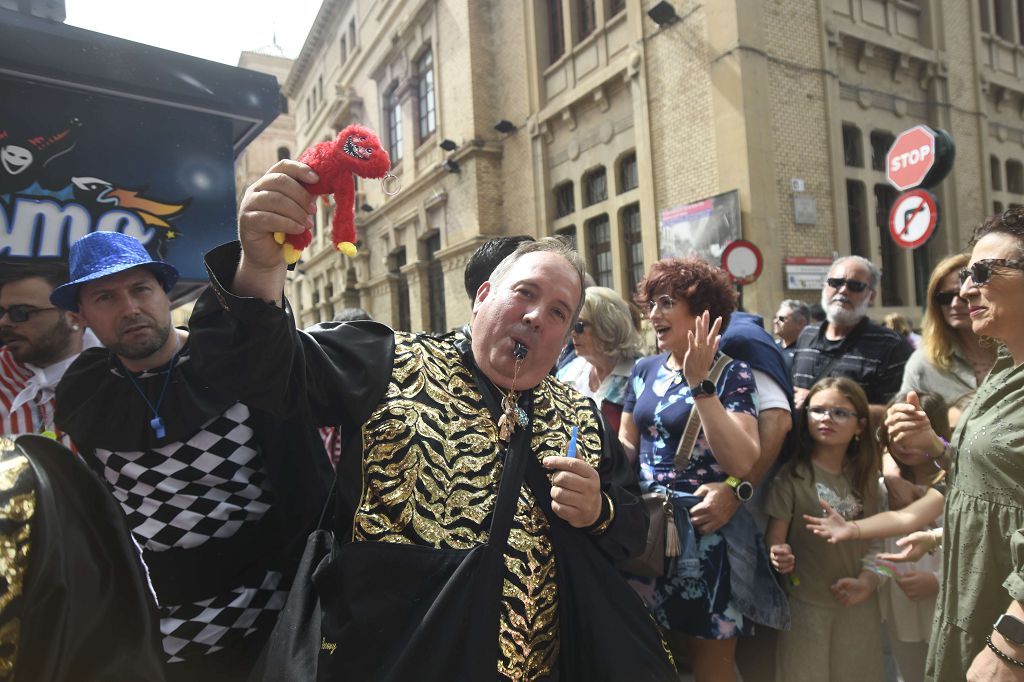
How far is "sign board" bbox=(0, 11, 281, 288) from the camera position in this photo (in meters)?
2.82

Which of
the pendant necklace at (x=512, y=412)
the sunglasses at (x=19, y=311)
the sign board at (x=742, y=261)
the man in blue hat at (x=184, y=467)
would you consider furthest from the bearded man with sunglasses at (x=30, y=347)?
the sign board at (x=742, y=261)

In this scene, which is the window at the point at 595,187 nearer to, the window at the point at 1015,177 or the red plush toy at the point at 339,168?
the window at the point at 1015,177

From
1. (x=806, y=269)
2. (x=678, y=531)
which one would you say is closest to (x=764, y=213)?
(x=806, y=269)

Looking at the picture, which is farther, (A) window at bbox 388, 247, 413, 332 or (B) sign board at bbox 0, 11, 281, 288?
(A) window at bbox 388, 247, 413, 332

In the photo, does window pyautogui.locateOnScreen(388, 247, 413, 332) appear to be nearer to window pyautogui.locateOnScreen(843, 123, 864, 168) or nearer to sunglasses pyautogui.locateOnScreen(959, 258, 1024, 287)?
window pyautogui.locateOnScreen(843, 123, 864, 168)

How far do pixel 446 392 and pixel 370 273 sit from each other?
22846 millimetres

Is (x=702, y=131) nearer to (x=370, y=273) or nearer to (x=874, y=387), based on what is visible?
(x=874, y=387)

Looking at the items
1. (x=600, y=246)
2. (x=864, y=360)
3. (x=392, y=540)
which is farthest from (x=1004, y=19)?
(x=392, y=540)

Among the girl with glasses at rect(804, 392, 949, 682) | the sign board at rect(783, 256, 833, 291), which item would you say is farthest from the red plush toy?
the sign board at rect(783, 256, 833, 291)

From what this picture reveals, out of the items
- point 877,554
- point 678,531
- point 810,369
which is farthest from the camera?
point 810,369

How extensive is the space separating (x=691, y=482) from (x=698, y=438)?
0.18m

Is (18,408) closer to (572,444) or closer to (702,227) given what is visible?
(572,444)

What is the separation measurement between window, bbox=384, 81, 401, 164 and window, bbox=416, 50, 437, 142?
1.49 metres

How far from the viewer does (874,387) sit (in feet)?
13.0
